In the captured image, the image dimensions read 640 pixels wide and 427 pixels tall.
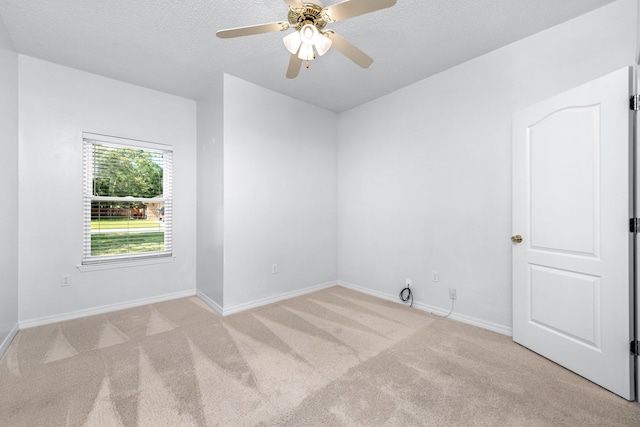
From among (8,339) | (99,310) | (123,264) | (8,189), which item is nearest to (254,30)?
(8,189)

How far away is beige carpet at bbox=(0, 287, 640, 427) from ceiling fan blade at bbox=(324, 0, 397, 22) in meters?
2.31

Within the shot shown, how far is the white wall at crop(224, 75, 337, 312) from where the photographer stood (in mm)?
3328

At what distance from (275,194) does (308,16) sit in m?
2.27

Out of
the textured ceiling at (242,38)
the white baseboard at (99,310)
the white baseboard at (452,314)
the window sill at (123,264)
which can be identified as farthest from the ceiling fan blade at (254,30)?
the white baseboard at (99,310)

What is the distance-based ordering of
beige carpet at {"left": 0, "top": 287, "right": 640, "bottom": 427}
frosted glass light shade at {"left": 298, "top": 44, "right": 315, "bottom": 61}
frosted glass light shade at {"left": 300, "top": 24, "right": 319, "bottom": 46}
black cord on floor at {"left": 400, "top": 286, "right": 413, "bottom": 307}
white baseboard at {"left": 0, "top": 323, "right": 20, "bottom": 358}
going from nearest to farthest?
beige carpet at {"left": 0, "top": 287, "right": 640, "bottom": 427}, frosted glass light shade at {"left": 300, "top": 24, "right": 319, "bottom": 46}, frosted glass light shade at {"left": 298, "top": 44, "right": 315, "bottom": 61}, white baseboard at {"left": 0, "top": 323, "right": 20, "bottom": 358}, black cord on floor at {"left": 400, "top": 286, "right": 413, "bottom": 307}

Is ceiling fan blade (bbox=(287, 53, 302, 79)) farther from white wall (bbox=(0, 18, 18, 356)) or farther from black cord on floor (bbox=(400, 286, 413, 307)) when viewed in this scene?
black cord on floor (bbox=(400, 286, 413, 307))

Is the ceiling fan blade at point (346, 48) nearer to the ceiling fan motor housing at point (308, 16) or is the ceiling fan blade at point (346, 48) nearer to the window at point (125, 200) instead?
the ceiling fan motor housing at point (308, 16)

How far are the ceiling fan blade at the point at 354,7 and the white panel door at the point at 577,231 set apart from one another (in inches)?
65.1

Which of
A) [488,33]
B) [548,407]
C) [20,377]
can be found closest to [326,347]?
[548,407]

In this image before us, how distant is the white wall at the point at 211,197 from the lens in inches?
131

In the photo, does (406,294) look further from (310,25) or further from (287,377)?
(310,25)

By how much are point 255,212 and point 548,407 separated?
3092 mm

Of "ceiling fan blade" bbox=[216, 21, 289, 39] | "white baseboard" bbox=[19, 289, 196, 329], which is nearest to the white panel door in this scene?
"ceiling fan blade" bbox=[216, 21, 289, 39]

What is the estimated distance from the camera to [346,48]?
1979mm
